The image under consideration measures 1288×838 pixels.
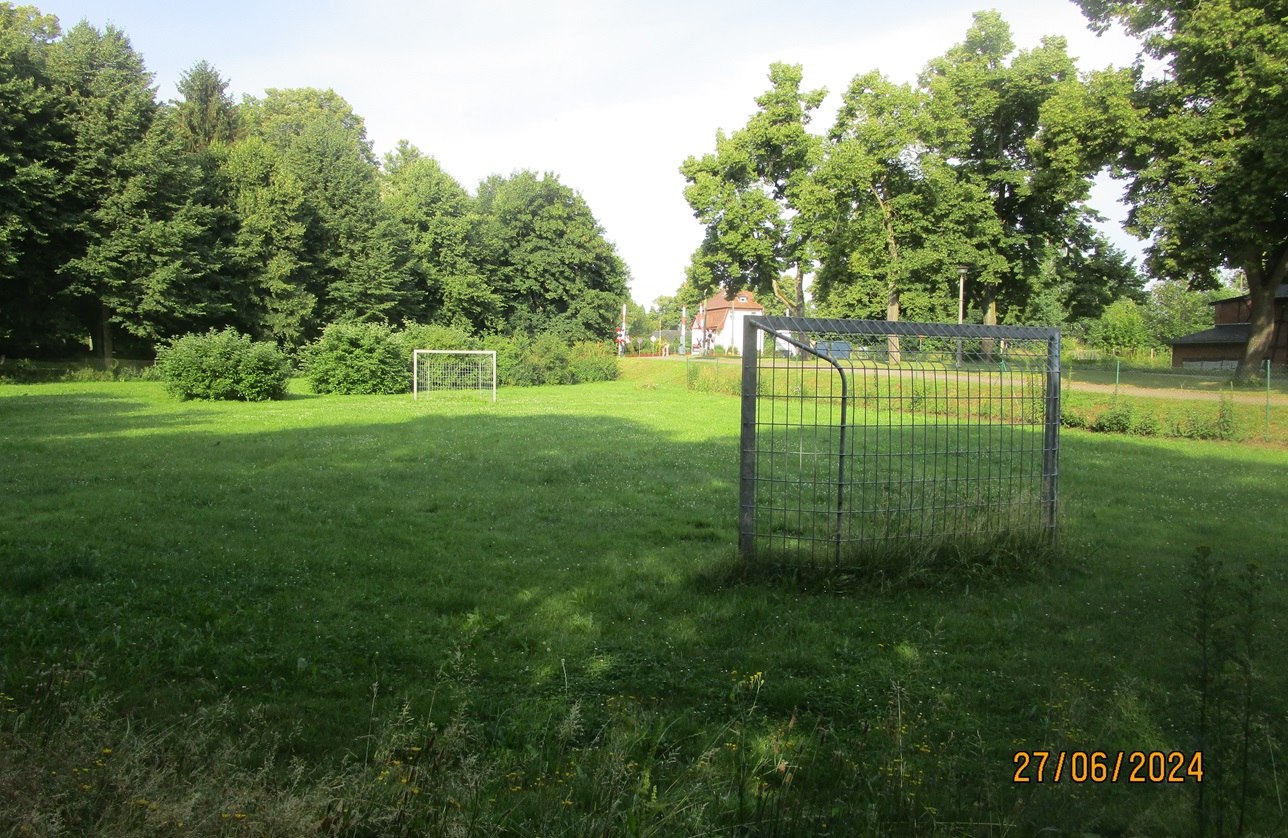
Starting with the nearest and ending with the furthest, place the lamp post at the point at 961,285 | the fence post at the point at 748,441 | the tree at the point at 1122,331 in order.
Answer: the fence post at the point at 748,441
the lamp post at the point at 961,285
the tree at the point at 1122,331

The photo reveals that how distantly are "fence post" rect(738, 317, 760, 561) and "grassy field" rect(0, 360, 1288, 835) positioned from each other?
23 cm

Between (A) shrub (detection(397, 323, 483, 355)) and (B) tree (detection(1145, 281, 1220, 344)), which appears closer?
(A) shrub (detection(397, 323, 483, 355))

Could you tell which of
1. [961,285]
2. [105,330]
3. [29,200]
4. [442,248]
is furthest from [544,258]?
[29,200]

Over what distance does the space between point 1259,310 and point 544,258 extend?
39630 millimetres

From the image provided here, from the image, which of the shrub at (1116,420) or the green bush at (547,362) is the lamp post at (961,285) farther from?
the green bush at (547,362)

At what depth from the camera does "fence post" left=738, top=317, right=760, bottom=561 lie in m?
6.46

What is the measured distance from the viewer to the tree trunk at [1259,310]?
2728cm

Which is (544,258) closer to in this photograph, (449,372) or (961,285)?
(449,372)

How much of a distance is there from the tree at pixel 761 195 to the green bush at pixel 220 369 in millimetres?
27883

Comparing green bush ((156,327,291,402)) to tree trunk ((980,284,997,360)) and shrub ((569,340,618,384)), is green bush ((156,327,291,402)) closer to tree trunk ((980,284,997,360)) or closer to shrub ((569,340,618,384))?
shrub ((569,340,618,384))

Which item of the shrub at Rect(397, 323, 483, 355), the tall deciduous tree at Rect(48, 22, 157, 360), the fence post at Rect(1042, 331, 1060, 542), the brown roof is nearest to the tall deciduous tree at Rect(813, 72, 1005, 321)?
the shrub at Rect(397, 323, 483, 355)

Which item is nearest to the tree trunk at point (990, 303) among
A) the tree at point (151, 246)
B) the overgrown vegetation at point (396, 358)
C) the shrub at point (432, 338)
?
A: the overgrown vegetation at point (396, 358)

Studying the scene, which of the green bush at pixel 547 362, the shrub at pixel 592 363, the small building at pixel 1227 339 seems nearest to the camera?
the green bush at pixel 547 362

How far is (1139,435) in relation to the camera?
65.6 feet
